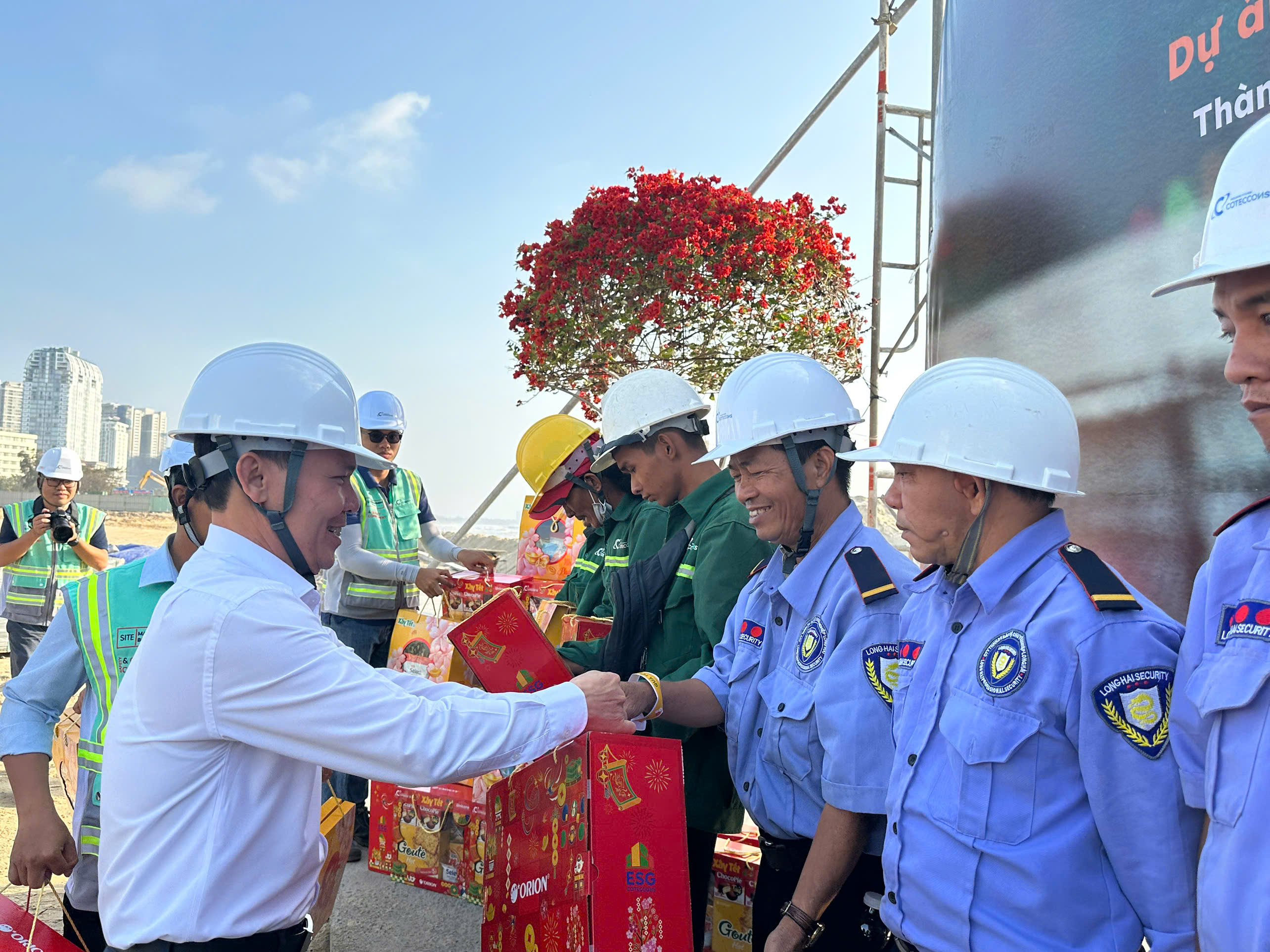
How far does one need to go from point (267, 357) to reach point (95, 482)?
7462cm

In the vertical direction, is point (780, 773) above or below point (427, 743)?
below

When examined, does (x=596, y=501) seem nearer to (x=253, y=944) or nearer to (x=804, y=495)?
(x=804, y=495)

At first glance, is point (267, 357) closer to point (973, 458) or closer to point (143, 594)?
point (143, 594)

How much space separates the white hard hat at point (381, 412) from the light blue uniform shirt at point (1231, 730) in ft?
15.8

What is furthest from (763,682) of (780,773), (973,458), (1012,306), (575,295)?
(575,295)

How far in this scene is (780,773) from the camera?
2.34 m

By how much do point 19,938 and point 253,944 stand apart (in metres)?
0.49

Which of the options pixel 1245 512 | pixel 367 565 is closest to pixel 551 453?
pixel 367 565

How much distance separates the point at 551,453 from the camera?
437 cm

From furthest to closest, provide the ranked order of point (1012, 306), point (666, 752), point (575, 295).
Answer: point (575, 295), point (1012, 306), point (666, 752)

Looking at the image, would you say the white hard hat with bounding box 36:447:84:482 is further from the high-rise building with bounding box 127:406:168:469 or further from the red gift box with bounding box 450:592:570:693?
the high-rise building with bounding box 127:406:168:469

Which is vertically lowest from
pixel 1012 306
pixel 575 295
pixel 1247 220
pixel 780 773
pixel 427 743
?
pixel 780 773

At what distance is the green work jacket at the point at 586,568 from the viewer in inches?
164

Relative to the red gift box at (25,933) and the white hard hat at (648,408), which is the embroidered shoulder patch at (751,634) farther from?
the red gift box at (25,933)
